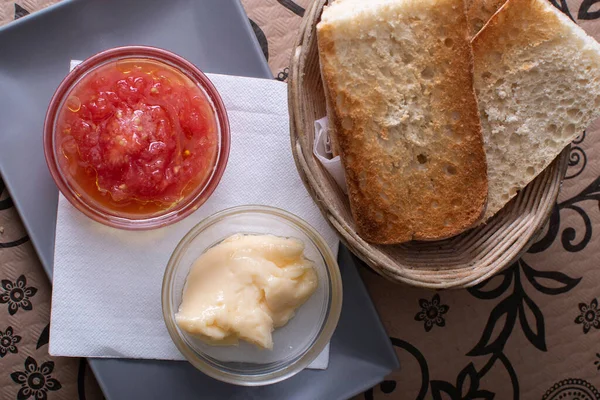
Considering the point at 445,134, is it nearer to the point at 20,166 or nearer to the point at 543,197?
the point at 543,197

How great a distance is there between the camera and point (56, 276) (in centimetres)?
121

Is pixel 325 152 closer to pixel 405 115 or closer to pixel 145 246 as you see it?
pixel 405 115

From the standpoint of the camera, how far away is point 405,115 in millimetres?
1130

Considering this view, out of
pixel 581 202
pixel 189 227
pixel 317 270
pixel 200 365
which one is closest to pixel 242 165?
pixel 189 227

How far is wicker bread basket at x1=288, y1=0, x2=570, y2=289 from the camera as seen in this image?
1.09 m

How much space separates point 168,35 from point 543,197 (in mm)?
940

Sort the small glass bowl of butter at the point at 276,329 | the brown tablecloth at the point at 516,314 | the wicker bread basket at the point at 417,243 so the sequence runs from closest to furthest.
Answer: the wicker bread basket at the point at 417,243, the small glass bowl of butter at the point at 276,329, the brown tablecloth at the point at 516,314

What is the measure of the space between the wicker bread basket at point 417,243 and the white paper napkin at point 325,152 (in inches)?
0.5

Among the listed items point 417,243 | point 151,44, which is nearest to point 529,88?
point 417,243

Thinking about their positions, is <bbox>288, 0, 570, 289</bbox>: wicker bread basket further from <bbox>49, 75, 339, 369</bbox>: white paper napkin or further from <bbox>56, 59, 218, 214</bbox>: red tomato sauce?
<bbox>56, 59, 218, 214</bbox>: red tomato sauce

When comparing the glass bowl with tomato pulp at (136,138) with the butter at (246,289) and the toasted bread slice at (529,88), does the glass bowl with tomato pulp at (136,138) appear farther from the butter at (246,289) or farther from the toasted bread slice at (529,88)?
the toasted bread slice at (529,88)

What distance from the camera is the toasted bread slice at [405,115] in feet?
3.60

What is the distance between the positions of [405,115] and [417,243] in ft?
1.03

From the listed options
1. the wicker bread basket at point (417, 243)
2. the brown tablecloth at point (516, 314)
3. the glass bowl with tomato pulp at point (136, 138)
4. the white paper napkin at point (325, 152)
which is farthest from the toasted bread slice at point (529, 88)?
the glass bowl with tomato pulp at point (136, 138)
